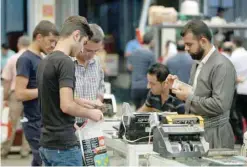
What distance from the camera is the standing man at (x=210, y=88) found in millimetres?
4566

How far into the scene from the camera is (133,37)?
1569 cm

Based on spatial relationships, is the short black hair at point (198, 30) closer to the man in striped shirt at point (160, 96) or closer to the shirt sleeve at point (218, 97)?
the shirt sleeve at point (218, 97)

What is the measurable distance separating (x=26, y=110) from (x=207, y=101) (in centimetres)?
165

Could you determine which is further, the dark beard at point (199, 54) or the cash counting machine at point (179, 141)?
the dark beard at point (199, 54)

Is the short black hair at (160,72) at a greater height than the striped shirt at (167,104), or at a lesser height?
greater

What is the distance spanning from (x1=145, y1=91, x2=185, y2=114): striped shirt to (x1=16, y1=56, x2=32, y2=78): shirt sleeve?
108 centimetres

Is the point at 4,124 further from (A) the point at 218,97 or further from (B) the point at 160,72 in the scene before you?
(A) the point at 218,97

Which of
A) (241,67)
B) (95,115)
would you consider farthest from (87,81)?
(241,67)

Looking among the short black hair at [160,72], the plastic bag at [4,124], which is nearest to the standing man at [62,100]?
the short black hair at [160,72]

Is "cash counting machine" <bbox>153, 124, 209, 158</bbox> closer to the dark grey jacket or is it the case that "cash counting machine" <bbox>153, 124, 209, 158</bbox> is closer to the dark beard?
the dark grey jacket

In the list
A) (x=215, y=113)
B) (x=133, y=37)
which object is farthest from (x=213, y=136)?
(x=133, y=37)

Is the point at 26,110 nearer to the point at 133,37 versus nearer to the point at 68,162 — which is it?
the point at 68,162

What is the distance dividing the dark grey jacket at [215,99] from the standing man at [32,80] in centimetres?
133

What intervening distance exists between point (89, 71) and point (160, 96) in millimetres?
943
